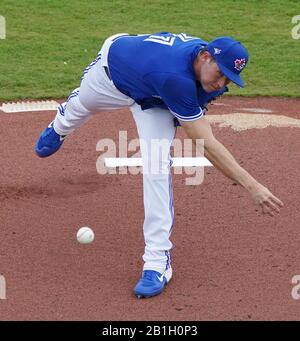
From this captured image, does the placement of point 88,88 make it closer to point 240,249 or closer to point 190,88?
point 190,88

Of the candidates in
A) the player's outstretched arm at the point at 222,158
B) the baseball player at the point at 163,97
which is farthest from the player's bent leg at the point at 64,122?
the player's outstretched arm at the point at 222,158

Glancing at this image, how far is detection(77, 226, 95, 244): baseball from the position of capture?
642 centimetres

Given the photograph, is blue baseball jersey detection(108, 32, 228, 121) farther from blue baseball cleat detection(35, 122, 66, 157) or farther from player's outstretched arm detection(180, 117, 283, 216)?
blue baseball cleat detection(35, 122, 66, 157)

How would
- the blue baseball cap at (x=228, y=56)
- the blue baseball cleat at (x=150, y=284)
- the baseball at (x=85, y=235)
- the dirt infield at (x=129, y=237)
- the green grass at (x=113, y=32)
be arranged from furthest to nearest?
the green grass at (x=113, y=32) → the baseball at (x=85, y=235) → the blue baseball cleat at (x=150, y=284) → the dirt infield at (x=129, y=237) → the blue baseball cap at (x=228, y=56)

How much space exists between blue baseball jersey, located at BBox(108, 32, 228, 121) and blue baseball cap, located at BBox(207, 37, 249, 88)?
180mm

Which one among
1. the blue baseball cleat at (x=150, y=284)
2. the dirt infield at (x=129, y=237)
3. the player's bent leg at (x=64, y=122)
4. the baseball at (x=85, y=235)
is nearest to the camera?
the dirt infield at (x=129, y=237)

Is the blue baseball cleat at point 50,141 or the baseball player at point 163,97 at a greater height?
the blue baseball cleat at point 50,141

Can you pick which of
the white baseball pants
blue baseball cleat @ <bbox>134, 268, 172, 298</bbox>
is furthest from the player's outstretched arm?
blue baseball cleat @ <bbox>134, 268, 172, 298</bbox>

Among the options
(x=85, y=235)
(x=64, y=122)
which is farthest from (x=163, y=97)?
(x=64, y=122)

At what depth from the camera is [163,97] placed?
5590 millimetres

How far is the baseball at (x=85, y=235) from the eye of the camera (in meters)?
6.42

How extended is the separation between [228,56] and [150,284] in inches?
64.4

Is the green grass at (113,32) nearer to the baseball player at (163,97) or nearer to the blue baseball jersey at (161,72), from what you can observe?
the baseball player at (163,97)

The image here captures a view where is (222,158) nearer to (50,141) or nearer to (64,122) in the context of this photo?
(64,122)
